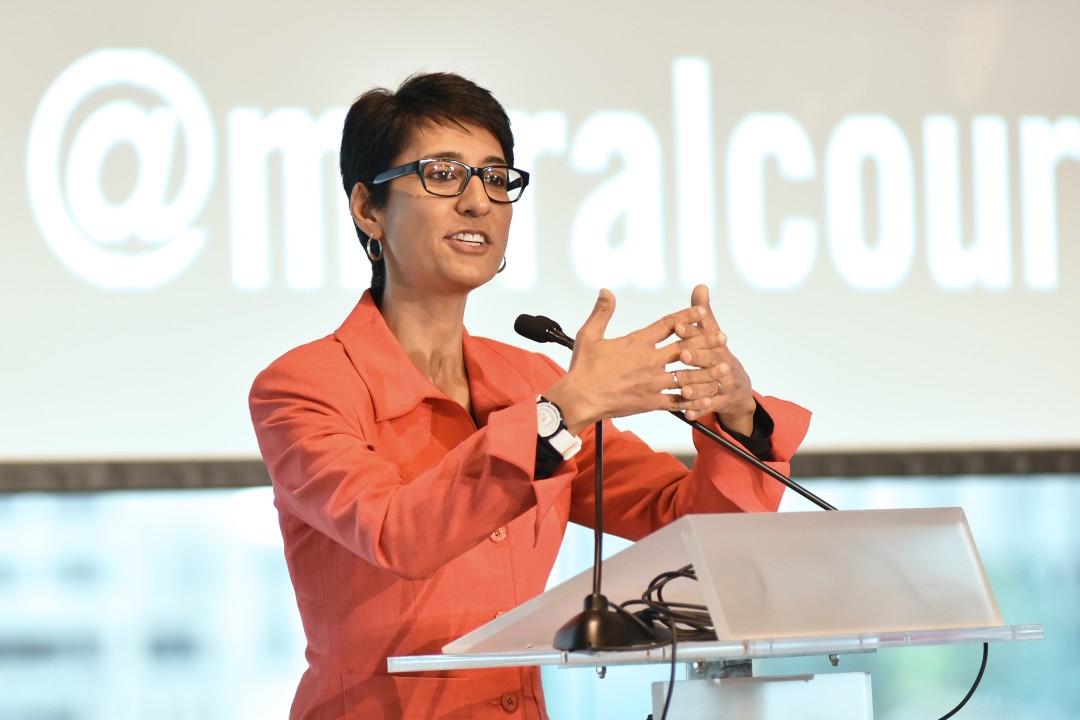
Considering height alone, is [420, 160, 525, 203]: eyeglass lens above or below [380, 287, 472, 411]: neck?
above

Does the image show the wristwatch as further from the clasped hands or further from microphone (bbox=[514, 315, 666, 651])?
microphone (bbox=[514, 315, 666, 651])

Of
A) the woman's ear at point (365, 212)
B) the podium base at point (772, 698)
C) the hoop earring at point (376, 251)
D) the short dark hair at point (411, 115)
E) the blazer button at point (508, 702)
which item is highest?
the short dark hair at point (411, 115)

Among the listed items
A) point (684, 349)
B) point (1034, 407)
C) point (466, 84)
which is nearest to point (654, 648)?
point (684, 349)

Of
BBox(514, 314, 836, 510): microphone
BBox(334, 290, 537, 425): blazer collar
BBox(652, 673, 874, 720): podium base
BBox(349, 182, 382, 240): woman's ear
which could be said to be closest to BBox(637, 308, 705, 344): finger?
BBox(514, 314, 836, 510): microphone

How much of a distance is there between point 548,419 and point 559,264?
81.2 inches

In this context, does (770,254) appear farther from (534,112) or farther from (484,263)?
(484,263)

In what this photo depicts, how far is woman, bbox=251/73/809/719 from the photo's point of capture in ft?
5.00

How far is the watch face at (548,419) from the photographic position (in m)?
1.51

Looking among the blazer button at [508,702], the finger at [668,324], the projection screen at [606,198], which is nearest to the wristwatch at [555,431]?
the finger at [668,324]

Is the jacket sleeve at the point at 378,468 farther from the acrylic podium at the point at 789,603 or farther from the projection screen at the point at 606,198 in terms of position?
the projection screen at the point at 606,198

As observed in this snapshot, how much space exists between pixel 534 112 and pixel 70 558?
5.61 ft

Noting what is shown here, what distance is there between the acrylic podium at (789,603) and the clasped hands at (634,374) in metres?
0.21

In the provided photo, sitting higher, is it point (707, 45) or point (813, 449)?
point (707, 45)

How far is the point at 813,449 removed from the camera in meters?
3.67
